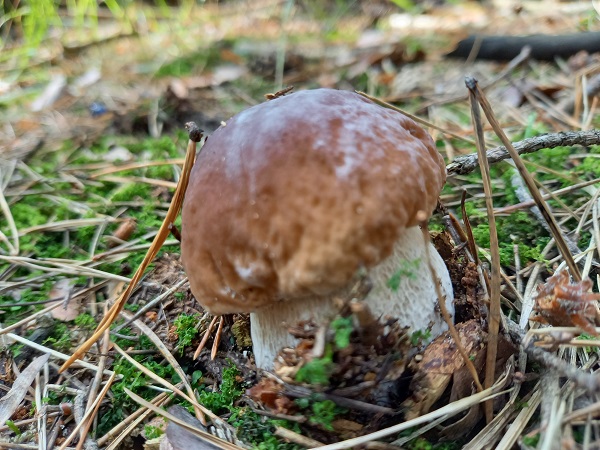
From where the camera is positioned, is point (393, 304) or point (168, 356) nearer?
point (393, 304)

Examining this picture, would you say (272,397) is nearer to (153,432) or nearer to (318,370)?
(318,370)

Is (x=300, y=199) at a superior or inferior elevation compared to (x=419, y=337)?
superior

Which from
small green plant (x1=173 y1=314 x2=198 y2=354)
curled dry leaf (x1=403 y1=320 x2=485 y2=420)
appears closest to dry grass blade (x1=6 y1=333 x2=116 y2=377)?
small green plant (x1=173 y1=314 x2=198 y2=354)

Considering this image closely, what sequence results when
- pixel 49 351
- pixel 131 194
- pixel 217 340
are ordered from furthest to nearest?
pixel 131 194 < pixel 49 351 < pixel 217 340

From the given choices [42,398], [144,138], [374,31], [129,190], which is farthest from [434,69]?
[42,398]

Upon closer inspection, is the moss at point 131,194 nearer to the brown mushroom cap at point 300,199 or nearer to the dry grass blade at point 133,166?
the dry grass blade at point 133,166

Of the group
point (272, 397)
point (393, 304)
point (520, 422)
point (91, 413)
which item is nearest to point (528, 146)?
point (393, 304)
